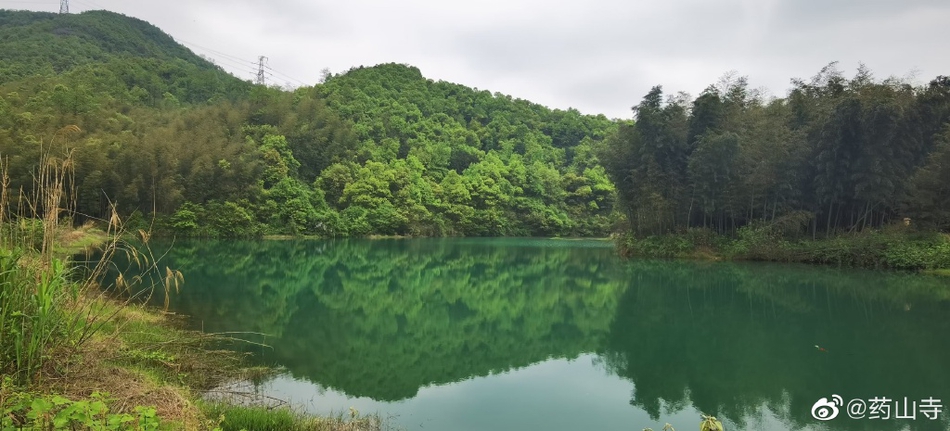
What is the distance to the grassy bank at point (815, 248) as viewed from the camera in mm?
18141

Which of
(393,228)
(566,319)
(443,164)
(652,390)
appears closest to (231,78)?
(443,164)

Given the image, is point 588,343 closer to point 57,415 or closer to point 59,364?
point 59,364

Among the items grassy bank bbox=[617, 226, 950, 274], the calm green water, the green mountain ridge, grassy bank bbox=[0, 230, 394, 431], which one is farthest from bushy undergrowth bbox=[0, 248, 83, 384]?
the green mountain ridge

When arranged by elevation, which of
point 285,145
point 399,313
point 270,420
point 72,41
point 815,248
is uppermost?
point 72,41

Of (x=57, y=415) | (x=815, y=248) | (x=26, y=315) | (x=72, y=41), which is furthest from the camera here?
(x=72, y=41)

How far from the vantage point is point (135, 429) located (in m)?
2.52

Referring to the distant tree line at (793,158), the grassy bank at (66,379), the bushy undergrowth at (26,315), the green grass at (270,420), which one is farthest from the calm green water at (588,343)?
the distant tree line at (793,158)

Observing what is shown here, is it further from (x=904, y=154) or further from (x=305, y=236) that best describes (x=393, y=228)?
(x=904, y=154)

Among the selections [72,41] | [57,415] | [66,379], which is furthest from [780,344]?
[72,41]

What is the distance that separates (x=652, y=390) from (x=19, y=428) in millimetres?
5804

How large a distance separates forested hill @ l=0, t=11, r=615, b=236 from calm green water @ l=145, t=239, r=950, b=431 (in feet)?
45.9

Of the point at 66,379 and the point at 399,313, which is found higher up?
the point at 66,379

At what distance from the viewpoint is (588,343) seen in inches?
355

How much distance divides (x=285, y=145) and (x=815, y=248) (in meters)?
35.1
